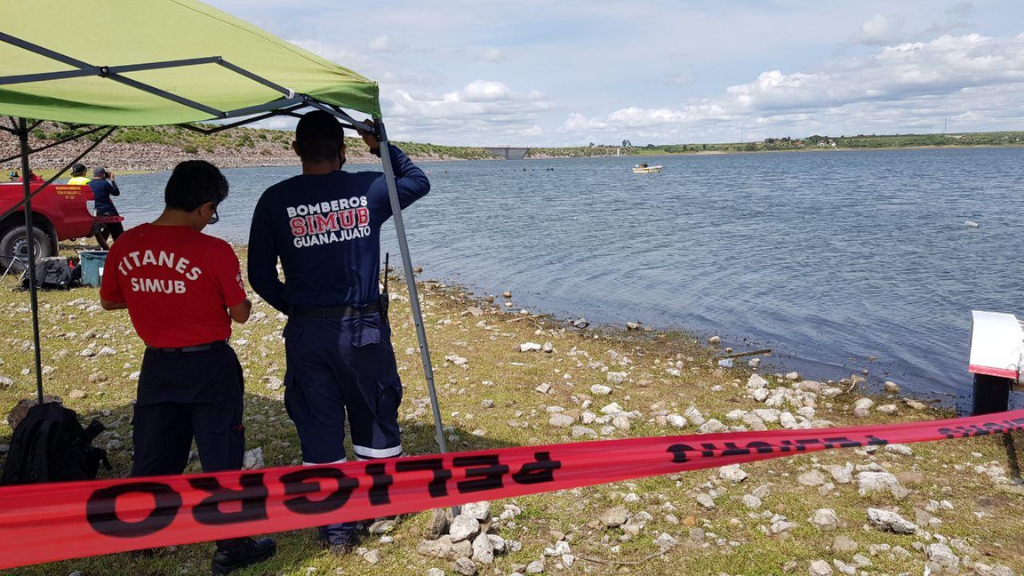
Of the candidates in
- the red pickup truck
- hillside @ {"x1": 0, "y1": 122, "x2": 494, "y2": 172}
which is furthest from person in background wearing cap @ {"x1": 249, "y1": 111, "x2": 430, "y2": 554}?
hillside @ {"x1": 0, "y1": 122, "x2": 494, "y2": 172}

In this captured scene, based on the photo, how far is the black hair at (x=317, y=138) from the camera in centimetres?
424

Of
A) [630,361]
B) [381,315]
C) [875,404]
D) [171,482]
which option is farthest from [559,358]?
[171,482]

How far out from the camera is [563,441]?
667 centimetres

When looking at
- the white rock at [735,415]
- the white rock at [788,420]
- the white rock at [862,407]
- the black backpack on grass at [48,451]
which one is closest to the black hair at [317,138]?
the black backpack on grass at [48,451]

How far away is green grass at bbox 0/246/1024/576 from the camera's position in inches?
179

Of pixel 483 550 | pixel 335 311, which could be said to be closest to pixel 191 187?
pixel 335 311

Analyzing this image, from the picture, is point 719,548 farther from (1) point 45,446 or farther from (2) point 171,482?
(1) point 45,446

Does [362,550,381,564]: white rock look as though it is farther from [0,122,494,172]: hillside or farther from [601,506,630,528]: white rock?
[0,122,494,172]: hillside

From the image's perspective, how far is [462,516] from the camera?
4.76 m

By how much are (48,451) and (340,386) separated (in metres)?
2.31

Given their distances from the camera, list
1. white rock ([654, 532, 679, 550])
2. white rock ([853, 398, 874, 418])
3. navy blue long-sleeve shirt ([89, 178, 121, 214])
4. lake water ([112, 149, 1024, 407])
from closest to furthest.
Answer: white rock ([654, 532, 679, 550]) → white rock ([853, 398, 874, 418]) → lake water ([112, 149, 1024, 407]) → navy blue long-sleeve shirt ([89, 178, 121, 214])

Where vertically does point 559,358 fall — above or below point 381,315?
below

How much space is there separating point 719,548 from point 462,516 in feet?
5.91

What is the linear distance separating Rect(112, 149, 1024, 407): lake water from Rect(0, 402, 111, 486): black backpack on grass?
9.53 meters
